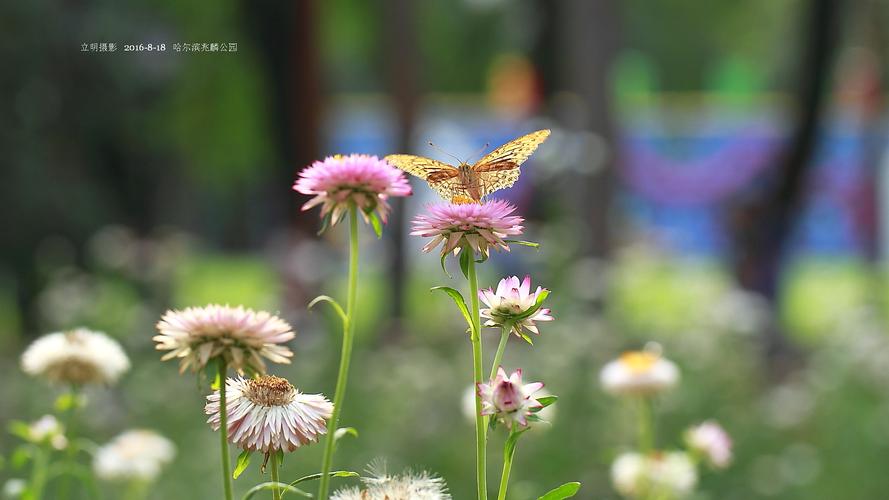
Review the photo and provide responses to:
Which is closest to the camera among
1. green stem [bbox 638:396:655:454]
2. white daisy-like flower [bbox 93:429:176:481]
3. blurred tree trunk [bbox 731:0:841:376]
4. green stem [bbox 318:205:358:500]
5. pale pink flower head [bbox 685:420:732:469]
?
green stem [bbox 318:205:358:500]

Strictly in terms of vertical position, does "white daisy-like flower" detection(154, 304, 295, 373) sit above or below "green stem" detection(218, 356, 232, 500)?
above

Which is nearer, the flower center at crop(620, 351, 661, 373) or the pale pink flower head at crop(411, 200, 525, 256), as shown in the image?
the pale pink flower head at crop(411, 200, 525, 256)

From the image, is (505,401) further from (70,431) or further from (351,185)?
(70,431)

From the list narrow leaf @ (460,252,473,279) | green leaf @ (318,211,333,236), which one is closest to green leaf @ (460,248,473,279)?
narrow leaf @ (460,252,473,279)

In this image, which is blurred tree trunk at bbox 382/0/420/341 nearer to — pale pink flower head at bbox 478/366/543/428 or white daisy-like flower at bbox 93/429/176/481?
white daisy-like flower at bbox 93/429/176/481

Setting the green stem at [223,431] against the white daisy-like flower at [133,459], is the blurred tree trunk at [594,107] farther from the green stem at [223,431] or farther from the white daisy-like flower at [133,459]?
the green stem at [223,431]

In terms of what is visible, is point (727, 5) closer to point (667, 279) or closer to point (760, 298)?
point (667, 279)
